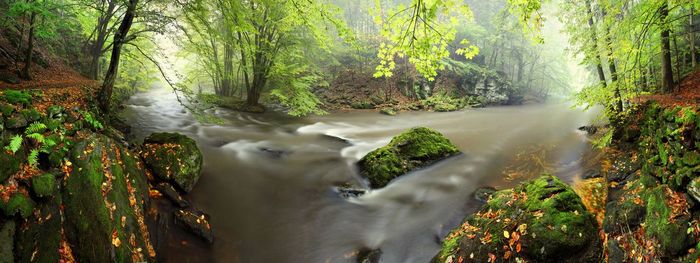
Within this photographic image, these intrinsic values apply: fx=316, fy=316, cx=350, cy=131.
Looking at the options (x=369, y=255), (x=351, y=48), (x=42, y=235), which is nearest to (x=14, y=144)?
(x=42, y=235)

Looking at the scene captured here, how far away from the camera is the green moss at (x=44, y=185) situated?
2.96m

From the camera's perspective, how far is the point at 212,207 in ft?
20.3

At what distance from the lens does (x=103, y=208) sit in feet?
12.0

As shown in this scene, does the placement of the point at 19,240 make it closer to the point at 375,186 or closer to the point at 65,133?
the point at 65,133

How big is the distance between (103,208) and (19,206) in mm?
1006

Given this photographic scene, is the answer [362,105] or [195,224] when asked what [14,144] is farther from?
[362,105]

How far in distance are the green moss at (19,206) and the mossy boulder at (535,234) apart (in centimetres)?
486

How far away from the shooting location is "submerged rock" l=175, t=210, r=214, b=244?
5.29 m

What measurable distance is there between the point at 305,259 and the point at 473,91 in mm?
26880

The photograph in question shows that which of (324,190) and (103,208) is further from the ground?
(103,208)

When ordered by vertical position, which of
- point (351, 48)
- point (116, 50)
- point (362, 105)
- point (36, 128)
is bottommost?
point (36, 128)

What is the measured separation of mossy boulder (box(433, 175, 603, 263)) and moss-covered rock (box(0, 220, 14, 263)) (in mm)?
4797

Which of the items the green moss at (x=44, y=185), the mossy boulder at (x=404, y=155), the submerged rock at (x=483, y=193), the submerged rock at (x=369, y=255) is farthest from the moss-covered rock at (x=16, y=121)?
the submerged rock at (x=483, y=193)

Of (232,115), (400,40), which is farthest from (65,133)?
(232,115)
